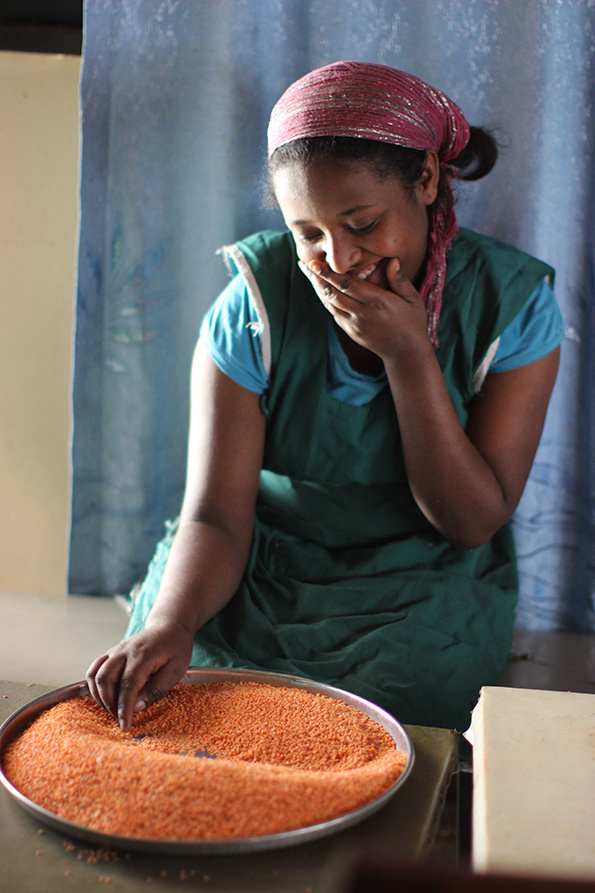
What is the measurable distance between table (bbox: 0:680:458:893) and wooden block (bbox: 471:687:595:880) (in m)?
0.07

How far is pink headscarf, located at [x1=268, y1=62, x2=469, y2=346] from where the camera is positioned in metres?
1.23

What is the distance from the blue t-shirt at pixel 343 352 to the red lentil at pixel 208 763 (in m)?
0.67

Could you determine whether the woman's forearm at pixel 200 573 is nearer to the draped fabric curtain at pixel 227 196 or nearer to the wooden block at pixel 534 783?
the wooden block at pixel 534 783

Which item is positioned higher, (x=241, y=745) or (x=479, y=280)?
(x=479, y=280)

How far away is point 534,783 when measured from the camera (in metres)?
0.68

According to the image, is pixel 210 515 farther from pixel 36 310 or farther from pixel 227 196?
pixel 36 310

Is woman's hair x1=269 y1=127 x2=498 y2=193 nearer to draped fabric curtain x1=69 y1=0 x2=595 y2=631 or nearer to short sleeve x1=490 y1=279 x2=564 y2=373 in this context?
short sleeve x1=490 y1=279 x2=564 y2=373

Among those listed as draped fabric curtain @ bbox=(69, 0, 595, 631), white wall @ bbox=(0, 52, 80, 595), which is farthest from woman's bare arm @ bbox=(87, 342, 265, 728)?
white wall @ bbox=(0, 52, 80, 595)

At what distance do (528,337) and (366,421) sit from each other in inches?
13.7

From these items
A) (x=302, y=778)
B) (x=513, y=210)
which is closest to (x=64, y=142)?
(x=513, y=210)

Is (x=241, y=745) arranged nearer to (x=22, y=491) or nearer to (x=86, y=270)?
(x=86, y=270)

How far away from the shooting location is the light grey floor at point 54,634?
157cm

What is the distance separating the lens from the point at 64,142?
80.5 inches

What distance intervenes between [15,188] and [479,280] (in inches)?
52.5
